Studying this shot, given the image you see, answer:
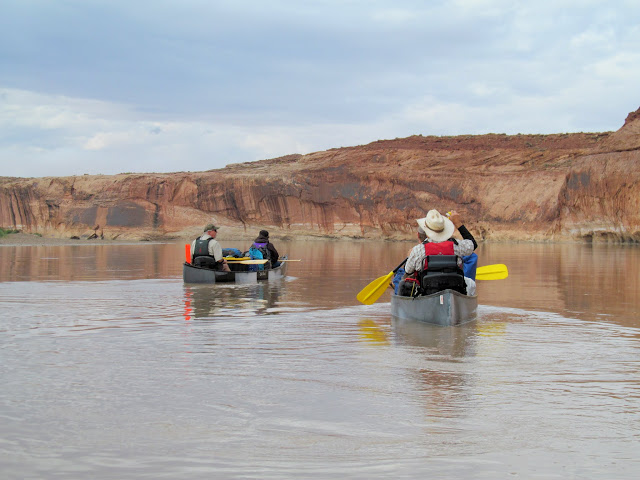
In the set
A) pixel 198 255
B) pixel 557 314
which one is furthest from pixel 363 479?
pixel 198 255

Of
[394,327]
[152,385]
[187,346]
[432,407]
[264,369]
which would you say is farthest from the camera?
[394,327]

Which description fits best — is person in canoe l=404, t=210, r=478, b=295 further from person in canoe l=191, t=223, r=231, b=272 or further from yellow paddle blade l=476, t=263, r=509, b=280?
person in canoe l=191, t=223, r=231, b=272

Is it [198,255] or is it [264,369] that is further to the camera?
[198,255]

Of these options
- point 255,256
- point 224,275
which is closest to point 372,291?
point 224,275

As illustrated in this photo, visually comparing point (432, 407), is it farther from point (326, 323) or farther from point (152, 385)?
point (326, 323)

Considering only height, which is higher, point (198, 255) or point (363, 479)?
point (198, 255)

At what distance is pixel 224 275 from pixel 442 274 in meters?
9.20

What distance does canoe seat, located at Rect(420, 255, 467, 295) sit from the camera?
10398mm

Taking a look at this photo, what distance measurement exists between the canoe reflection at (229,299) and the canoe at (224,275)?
366mm

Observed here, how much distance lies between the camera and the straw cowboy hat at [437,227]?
10.5m

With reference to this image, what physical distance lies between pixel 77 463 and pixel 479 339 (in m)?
6.11

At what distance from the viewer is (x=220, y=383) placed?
667 cm

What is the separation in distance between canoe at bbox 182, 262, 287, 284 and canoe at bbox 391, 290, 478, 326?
810 cm

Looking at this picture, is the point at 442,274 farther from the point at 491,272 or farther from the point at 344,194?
the point at 344,194
